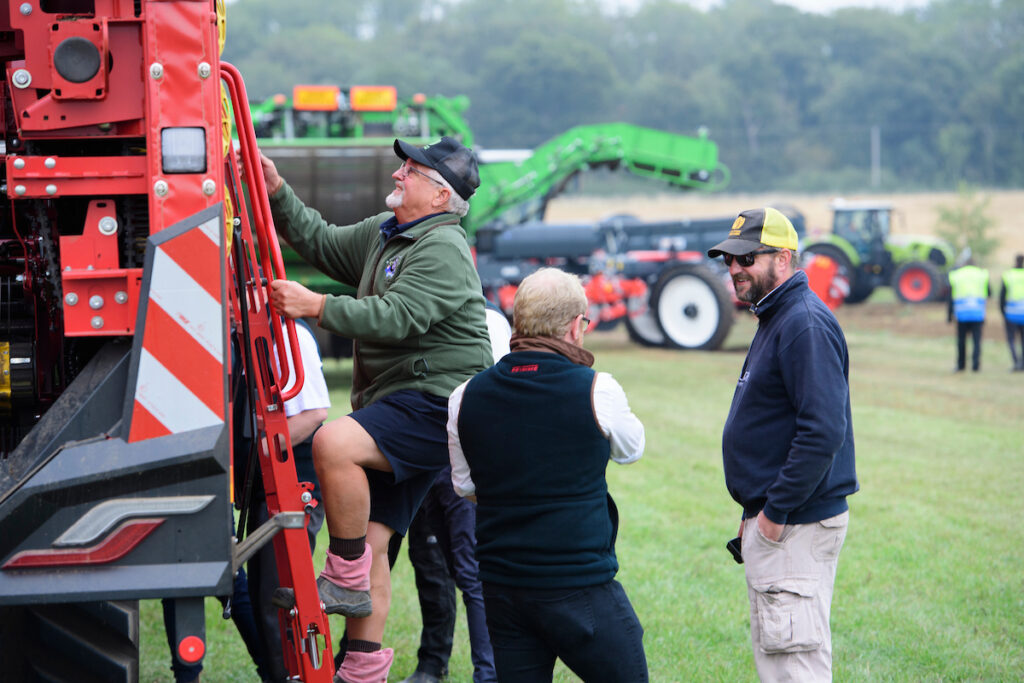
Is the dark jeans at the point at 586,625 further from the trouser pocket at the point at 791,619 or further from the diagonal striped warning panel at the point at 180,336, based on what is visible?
the diagonal striped warning panel at the point at 180,336

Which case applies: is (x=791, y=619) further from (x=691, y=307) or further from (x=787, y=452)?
(x=691, y=307)

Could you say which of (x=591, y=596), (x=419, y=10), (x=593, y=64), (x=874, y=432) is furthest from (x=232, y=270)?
(x=419, y=10)

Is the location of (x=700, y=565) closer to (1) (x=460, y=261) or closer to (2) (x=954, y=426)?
(1) (x=460, y=261)

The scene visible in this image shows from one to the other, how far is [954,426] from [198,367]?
10.7 m

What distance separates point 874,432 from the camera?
39.2ft

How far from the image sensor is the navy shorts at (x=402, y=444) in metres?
3.79

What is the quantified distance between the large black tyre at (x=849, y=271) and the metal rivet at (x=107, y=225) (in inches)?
1027

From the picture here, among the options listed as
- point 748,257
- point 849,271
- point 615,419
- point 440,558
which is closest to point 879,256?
point 849,271

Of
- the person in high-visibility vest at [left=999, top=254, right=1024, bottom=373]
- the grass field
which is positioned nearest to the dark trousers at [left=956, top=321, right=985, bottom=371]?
the person in high-visibility vest at [left=999, top=254, right=1024, bottom=373]

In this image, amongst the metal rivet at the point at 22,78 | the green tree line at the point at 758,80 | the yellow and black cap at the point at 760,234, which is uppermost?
the green tree line at the point at 758,80

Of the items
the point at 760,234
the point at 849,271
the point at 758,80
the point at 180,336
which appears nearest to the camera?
the point at 180,336

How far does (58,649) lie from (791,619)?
2247 millimetres

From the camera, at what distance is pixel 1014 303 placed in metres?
17.5

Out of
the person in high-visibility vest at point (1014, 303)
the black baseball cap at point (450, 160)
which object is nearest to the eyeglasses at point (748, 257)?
the black baseball cap at point (450, 160)
